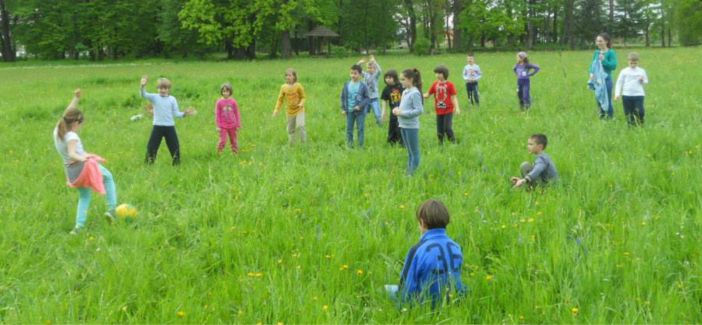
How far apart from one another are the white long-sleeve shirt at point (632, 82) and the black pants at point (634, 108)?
10 centimetres

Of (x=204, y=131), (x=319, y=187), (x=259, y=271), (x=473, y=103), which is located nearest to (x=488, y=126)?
(x=473, y=103)

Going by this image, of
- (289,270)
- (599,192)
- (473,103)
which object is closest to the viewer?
(289,270)

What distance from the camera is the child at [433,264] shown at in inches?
148

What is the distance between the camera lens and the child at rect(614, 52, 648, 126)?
998 centimetres

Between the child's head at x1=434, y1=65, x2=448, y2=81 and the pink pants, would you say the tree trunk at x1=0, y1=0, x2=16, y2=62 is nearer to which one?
the pink pants

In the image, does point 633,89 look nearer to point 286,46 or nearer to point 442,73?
point 442,73

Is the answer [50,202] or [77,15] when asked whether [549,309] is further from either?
[77,15]

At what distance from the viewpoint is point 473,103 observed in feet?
49.5

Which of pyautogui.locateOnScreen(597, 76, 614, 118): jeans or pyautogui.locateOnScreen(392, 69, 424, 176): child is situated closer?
pyautogui.locateOnScreen(392, 69, 424, 176): child

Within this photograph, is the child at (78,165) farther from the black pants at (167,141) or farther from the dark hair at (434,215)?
the dark hair at (434,215)

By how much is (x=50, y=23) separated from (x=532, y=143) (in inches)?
2357

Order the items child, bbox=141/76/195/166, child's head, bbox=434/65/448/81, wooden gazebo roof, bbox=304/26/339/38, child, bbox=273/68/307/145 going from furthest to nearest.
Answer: wooden gazebo roof, bbox=304/26/339/38 < child, bbox=273/68/307/145 < child's head, bbox=434/65/448/81 < child, bbox=141/76/195/166

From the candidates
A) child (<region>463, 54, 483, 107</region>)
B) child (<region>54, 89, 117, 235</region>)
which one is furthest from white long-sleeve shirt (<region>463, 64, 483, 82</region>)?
child (<region>54, 89, 117, 235</region>)

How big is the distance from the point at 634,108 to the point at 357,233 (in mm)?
7592
